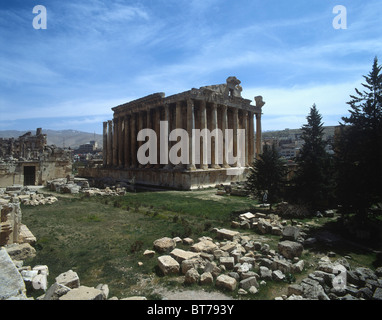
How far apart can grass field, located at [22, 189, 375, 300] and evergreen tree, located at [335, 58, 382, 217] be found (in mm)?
2327

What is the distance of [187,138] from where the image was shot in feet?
87.6

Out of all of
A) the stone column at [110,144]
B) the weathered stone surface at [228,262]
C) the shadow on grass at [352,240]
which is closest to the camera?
the weathered stone surface at [228,262]

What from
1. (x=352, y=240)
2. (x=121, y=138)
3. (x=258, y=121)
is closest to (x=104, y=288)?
(x=352, y=240)

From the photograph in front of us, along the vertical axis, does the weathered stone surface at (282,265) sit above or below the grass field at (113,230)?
above

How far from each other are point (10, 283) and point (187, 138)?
22.5 metres

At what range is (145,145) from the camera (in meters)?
34.8

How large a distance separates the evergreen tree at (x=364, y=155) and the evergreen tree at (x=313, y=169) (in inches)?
126

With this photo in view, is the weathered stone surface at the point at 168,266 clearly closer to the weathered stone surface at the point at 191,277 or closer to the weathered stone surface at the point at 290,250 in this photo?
the weathered stone surface at the point at 191,277

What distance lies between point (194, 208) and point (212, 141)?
15.0 m

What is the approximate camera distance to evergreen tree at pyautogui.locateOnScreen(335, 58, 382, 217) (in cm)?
1055

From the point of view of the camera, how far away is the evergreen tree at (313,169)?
14711 millimetres

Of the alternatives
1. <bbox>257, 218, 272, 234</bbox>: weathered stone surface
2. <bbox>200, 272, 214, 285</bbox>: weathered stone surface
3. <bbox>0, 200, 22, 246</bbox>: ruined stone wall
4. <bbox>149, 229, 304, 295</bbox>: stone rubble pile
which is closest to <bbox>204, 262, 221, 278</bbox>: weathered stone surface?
<bbox>149, 229, 304, 295</bbox>: stone rubble pile

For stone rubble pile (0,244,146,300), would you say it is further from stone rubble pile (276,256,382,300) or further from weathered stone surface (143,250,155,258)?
stone rubble pile (276,256,382,300)

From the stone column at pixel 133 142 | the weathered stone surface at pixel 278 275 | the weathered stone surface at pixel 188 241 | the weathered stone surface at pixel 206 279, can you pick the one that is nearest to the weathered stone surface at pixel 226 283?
the weathered stone surface at pixel 206 279
